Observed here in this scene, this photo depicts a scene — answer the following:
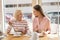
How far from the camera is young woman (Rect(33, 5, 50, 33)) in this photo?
428 cm

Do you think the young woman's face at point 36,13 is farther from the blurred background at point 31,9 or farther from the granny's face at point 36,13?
the blurred background at point 31,9

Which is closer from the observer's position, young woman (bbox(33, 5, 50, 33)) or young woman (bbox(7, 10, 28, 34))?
young woman (bbox(33, 5, 50, 33))

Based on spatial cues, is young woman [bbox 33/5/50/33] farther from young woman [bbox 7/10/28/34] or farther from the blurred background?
young woman [bbox 7/10/28/34]

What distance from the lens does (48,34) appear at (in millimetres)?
4359

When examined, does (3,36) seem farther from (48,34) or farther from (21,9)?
(48,34)

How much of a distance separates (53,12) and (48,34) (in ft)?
2.01

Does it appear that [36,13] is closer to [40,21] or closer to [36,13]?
[36,13]

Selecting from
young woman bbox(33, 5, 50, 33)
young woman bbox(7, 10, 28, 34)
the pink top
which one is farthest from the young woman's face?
young woman bbox(7, 10, 28, 34)

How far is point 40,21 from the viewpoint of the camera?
171 inches

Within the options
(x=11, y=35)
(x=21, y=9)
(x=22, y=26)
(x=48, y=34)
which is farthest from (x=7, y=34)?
(x=48, y=34)

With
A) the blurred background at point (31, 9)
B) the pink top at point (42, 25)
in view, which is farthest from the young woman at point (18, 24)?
the pink top at point (42, 25)

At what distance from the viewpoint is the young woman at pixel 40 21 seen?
4281 mm

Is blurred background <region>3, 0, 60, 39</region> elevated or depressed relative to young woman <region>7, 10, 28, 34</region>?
elevated

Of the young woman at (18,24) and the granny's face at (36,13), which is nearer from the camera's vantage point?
the granny's face at (36,13)
